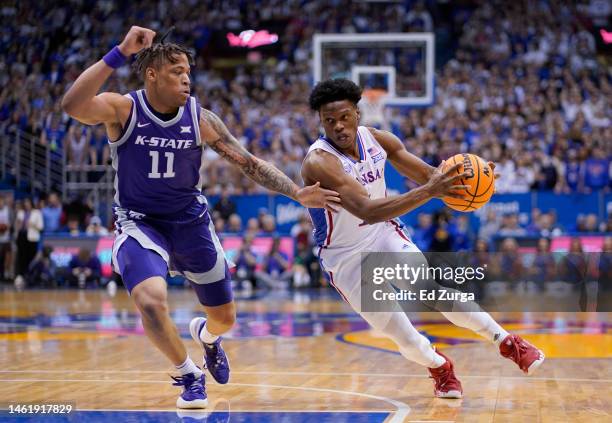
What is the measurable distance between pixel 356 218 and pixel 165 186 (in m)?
1.35

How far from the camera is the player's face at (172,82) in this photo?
20.3 ft

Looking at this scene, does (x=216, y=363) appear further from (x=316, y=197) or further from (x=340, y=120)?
(x=340, y=120)

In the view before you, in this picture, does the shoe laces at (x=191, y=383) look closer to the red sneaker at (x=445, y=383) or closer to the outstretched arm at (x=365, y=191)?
the outstretched arm at (x=365, y=191)

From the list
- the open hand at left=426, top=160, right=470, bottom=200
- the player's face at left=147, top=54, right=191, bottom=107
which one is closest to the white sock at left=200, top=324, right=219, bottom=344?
the player's face at left=147, top=54, right=191, bottom=107

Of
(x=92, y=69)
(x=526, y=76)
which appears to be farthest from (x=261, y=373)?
(x=526, y=76)

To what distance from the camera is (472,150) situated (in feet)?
66.3

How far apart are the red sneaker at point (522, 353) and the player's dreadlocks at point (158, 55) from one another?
9.57ft

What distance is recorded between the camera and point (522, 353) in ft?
20.9

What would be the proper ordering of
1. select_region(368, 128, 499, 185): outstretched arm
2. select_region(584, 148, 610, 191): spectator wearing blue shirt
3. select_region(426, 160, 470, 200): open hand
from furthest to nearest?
select_region(584, 148, 610, 191): spectator wearing blue shirt
select_region(368, 128, 499, 185): outstretched arm
select_region(426, 160, 470, 200): open hand

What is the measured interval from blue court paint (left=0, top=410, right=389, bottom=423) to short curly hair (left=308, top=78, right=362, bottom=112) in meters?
2.04

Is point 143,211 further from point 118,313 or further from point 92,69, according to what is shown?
point 118,313

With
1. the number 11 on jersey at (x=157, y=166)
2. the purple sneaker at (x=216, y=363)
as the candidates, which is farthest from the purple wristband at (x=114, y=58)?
the purple sneaker at (x=216, y=363)

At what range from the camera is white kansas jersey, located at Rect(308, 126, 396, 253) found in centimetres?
655

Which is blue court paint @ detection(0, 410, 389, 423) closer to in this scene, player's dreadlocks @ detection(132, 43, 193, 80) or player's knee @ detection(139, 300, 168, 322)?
player's knee @ detection(139, 300, 168, 322)
